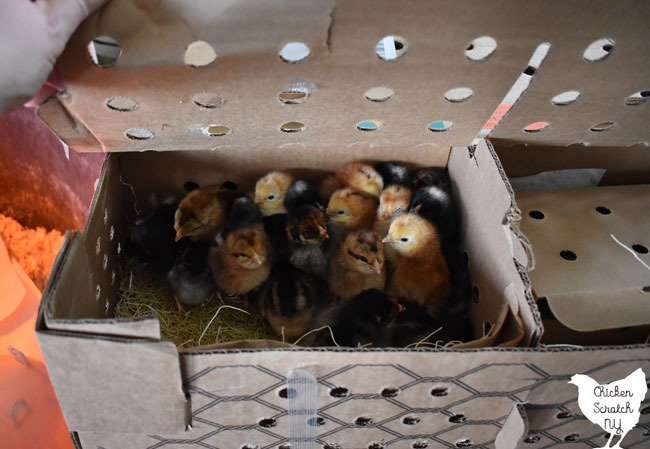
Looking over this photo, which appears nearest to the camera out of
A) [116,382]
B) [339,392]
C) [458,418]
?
[116,382]

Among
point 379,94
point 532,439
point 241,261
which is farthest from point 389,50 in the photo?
point 532,439

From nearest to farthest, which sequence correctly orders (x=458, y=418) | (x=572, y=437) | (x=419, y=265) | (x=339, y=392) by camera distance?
(x=339, y=392) < (x=458, y=418) < (x=572, y=437) < (x=419, y=265)

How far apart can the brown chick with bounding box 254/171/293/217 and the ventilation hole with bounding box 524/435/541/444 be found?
2.94 feet

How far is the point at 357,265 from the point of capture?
4.54 feet

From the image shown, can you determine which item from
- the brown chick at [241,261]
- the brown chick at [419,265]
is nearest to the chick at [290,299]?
the brown chick at [241,261]

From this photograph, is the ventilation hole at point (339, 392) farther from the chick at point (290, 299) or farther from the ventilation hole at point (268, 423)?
the chick at point (290, 299)

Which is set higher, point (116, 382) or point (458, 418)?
point (116, 382)

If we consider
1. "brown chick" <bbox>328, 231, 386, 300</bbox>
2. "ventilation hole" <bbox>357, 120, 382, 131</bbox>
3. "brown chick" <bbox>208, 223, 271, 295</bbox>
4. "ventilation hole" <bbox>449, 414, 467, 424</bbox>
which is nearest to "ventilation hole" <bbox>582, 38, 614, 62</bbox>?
"ventilation hole" <bbox>357, 120, 382, 131</bbox>

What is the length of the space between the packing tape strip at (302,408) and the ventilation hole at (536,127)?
784mm

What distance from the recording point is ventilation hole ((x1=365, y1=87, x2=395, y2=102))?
3.54 feet

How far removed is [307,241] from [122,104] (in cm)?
60

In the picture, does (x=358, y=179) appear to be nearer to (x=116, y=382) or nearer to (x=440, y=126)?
(x=440, y=126)

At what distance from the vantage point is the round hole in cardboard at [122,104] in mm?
1024

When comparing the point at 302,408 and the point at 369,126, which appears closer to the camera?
the point at 302,408
